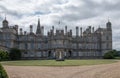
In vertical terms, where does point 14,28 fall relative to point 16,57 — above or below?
above

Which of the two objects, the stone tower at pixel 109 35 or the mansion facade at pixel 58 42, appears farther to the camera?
the stone tower at pixel 109 35

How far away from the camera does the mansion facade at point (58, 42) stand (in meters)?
73.7

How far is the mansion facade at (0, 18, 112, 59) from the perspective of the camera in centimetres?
7369

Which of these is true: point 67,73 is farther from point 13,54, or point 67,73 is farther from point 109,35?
point 109,35

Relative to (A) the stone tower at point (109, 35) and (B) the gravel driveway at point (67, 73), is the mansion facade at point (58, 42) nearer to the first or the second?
(A) the stone tower at point (109, 35)

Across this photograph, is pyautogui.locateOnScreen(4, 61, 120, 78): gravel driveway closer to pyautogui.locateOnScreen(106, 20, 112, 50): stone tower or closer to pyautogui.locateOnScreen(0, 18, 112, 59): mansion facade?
pyautogui.locateOnScreen(0, 18, 112, 59): mansion facade

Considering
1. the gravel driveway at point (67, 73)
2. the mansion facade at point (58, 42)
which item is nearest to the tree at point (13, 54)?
the mansion facade at point (58, 42)

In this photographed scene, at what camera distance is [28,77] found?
17875 millimetres

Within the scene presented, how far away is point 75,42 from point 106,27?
11.0m

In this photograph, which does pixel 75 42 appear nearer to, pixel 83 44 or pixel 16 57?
pixel 83 44

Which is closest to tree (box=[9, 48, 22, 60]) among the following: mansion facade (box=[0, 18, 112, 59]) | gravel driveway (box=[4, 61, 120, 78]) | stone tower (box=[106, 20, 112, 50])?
mansion facade (box=[0, 18, 112, 59])

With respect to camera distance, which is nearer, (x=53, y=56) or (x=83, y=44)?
(x=53, y=56)

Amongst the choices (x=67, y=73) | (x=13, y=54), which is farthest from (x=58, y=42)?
(x=67, y=73)

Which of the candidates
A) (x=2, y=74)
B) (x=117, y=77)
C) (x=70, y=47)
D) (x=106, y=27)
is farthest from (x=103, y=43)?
(x=2, y=74)
